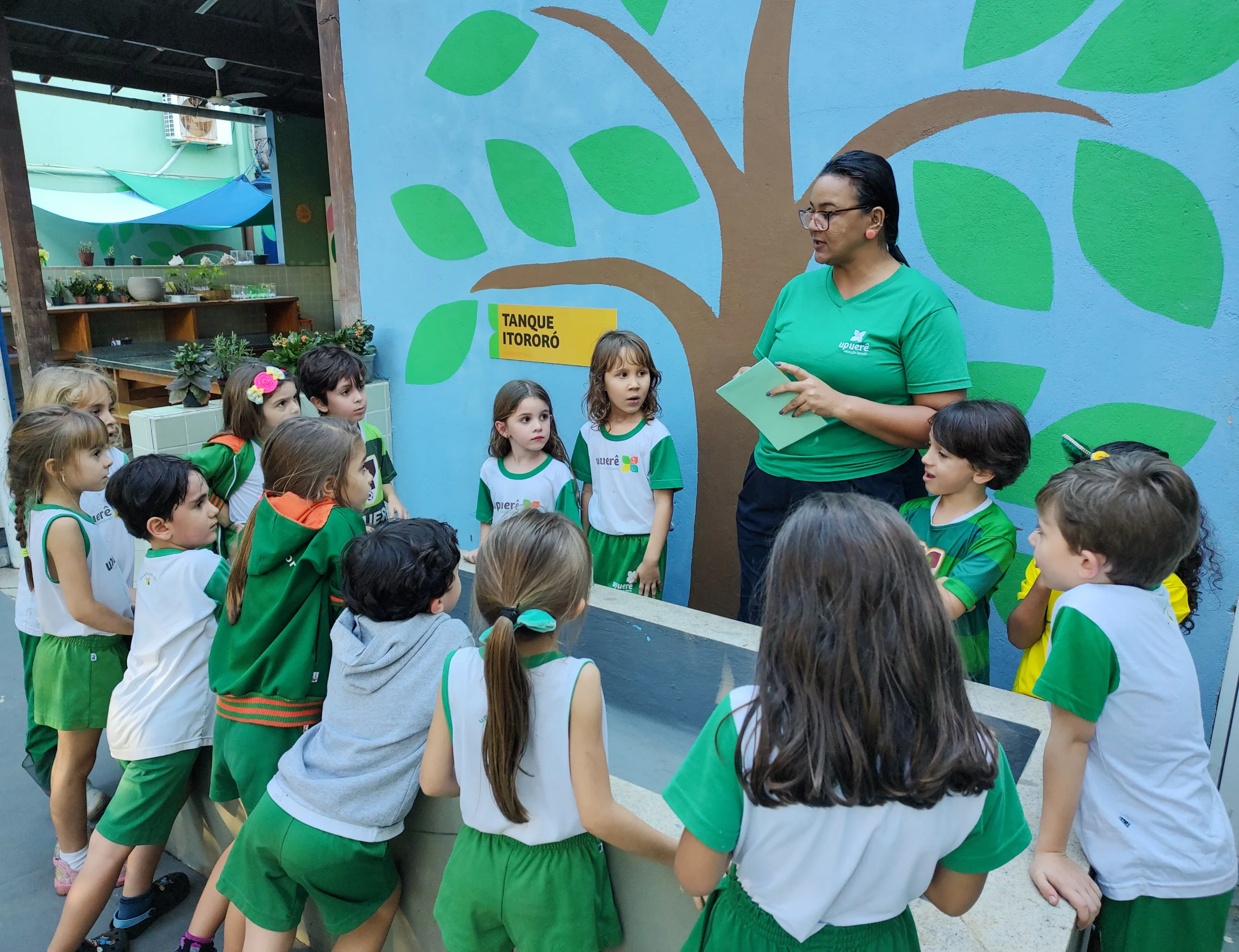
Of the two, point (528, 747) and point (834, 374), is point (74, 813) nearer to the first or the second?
point (528, 747)

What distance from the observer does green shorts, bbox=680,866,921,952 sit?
110 cm

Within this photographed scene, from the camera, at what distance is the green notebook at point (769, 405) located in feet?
7.30

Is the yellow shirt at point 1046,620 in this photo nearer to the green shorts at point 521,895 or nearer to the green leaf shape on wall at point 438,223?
the green shorts at point 521,895

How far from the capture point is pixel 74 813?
2314 millimetres

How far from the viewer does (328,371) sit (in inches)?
111

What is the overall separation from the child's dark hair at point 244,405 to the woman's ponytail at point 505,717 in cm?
172

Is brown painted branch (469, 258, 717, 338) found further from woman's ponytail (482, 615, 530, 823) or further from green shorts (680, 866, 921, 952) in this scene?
green shorts (680, 866, 921, 952)

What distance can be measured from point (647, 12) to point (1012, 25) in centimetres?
135

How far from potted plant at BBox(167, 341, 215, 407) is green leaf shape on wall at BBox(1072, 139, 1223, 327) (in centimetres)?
384

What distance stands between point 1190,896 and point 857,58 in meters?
2.46

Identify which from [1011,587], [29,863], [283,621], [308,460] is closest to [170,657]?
[283,621]

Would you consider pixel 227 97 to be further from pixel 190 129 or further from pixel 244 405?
pixel 190 129

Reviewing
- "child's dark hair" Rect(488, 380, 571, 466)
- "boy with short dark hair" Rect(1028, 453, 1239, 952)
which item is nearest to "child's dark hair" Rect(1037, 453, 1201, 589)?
"boy with short dark hair" Rect(1028, 453, 1239, 952)

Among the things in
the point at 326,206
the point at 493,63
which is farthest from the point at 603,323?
the point at 326,206
